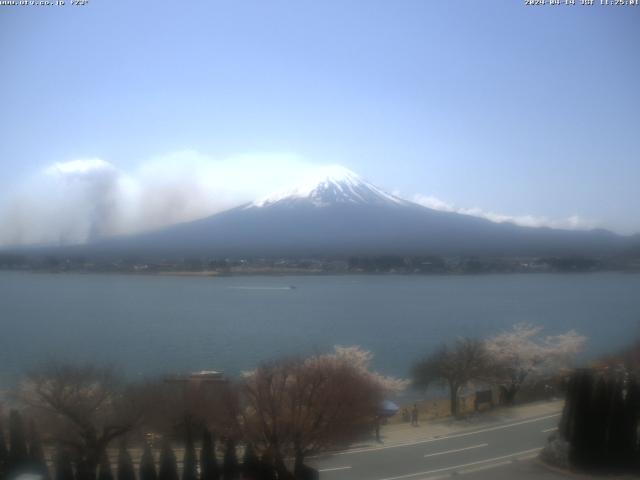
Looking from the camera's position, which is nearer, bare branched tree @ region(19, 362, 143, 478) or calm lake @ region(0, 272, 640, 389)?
bare branched tree @ region(19, 362, 143, 478)

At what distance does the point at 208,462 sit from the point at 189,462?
0.11 m

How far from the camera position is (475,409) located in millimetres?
5004

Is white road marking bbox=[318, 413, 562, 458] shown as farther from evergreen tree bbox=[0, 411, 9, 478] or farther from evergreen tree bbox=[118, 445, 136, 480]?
evergreen tree bbox=[0, 411, 9, 478]

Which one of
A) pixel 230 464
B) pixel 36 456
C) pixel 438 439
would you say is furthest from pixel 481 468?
pixel 36 456

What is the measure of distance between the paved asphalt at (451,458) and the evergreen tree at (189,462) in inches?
29.9

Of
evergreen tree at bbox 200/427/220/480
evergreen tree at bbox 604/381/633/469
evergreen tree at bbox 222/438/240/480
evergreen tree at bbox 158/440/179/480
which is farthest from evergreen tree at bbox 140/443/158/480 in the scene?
evergreen tree at bbox 604/381/633/469

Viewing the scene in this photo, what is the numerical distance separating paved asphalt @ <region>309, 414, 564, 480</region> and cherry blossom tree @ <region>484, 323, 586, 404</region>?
918mm

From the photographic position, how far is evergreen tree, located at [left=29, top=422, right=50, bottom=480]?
11.1ft

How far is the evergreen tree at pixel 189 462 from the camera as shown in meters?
3.46

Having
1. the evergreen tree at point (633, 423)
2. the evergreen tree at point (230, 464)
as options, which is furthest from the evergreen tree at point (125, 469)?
the evergreen tree at point (633, 423)

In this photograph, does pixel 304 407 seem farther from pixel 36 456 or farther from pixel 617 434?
pixel 617 434

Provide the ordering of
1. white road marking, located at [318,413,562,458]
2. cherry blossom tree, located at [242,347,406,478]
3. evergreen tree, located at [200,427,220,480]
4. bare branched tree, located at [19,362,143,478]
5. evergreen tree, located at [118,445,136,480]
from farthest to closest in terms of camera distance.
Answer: white road marking, located at [318,413,562,458] < cherry blossom tree, located at [242,347,406,478] < bare branched tree, located at [19,362,143,478] < evergreen tree, located at [200,427,220,480] < evergreen tree, located at [118,445,136,480]

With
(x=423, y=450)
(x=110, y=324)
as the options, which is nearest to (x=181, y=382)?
(x=423, y=450)

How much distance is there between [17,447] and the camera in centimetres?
346
